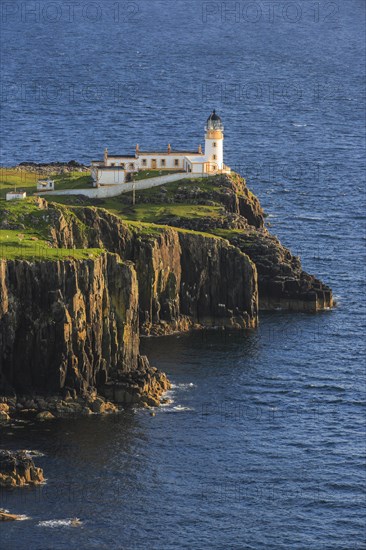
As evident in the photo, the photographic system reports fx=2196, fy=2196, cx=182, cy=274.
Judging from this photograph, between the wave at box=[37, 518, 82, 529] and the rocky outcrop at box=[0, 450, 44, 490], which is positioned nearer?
the wave at box=[37, 518, 82, 529]

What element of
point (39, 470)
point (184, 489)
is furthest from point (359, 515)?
point (39, 470)

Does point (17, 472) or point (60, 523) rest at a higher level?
point (17, 472)

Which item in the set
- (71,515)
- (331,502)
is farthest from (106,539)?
(331,502)

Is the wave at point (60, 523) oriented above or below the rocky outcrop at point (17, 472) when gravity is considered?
below

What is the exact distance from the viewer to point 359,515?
640ft

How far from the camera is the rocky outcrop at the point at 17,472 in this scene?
638 ft

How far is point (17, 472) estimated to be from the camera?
641 ft

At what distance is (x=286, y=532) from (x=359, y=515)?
8.27 metres

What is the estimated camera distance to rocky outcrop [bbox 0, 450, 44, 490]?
194 meters

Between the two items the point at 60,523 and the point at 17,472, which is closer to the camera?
the point at 60,523

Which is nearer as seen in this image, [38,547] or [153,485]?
[38,547]

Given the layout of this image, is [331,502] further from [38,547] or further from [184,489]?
[38,547]

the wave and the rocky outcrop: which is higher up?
the rocky outcrop

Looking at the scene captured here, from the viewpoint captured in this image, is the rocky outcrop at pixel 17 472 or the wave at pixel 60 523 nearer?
the wave at pixel 60 523
